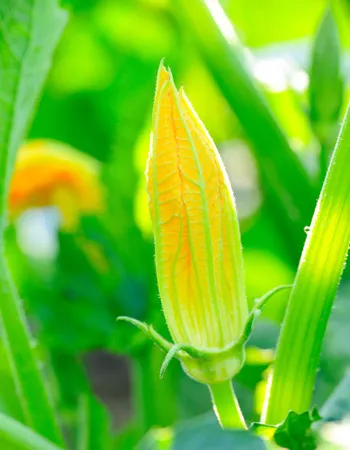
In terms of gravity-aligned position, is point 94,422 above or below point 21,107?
below

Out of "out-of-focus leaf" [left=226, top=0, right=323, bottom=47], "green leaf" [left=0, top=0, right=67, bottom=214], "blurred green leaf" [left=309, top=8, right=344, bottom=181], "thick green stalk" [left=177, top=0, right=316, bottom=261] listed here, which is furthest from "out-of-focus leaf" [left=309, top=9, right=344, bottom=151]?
"out-of-focus leaf" [left=226, top=0, right=323, bottom=47]

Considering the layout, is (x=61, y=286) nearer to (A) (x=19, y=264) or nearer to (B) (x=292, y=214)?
(A) (x=19, y=264)

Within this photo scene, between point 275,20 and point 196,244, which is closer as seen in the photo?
point 196,244

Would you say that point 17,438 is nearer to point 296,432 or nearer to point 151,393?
point 296,432

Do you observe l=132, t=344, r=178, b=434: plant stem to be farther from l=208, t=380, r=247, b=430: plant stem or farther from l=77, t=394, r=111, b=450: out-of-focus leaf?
l=208, t=380, r=247, b=430: plant stem

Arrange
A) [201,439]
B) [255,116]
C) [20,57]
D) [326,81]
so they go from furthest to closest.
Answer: [255,116], [326,81], [20,57], [201,439]

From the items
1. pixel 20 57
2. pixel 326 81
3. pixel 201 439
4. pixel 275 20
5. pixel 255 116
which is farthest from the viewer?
pixel 275 20

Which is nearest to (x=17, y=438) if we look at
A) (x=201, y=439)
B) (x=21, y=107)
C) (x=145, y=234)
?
(x=201, y=439)
